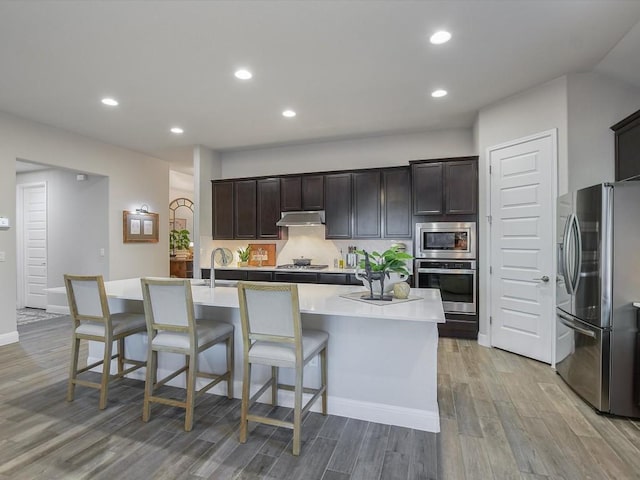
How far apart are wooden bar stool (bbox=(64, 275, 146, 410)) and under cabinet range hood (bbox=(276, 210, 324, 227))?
2829mm

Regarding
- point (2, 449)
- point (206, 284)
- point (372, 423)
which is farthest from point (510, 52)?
point (2, 449)

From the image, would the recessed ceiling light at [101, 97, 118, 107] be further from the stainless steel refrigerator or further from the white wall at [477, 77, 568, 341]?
the stainless steel refrigerator

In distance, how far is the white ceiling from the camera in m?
2.44

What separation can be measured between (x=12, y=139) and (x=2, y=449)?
387 centimetres

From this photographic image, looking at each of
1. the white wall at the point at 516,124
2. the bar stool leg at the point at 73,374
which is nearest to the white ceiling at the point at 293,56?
the white wall at the point at 516,124

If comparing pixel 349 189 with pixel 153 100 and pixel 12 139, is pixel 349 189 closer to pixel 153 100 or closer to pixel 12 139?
pixel 153 100

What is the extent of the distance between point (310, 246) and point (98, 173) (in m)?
3.51

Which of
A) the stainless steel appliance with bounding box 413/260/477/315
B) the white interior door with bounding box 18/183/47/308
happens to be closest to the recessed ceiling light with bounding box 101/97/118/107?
the white interior door with bounding box 18/183/47/308

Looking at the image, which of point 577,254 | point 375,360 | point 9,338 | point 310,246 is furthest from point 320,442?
point 9,338

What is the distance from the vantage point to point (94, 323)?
9.24 feet

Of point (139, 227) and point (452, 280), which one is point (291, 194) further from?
point (139, 227)

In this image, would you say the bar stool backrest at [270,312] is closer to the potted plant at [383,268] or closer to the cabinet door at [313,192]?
the potted plant at [383,268]

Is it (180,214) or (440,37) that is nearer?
(440,37)

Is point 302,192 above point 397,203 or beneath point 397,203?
above
